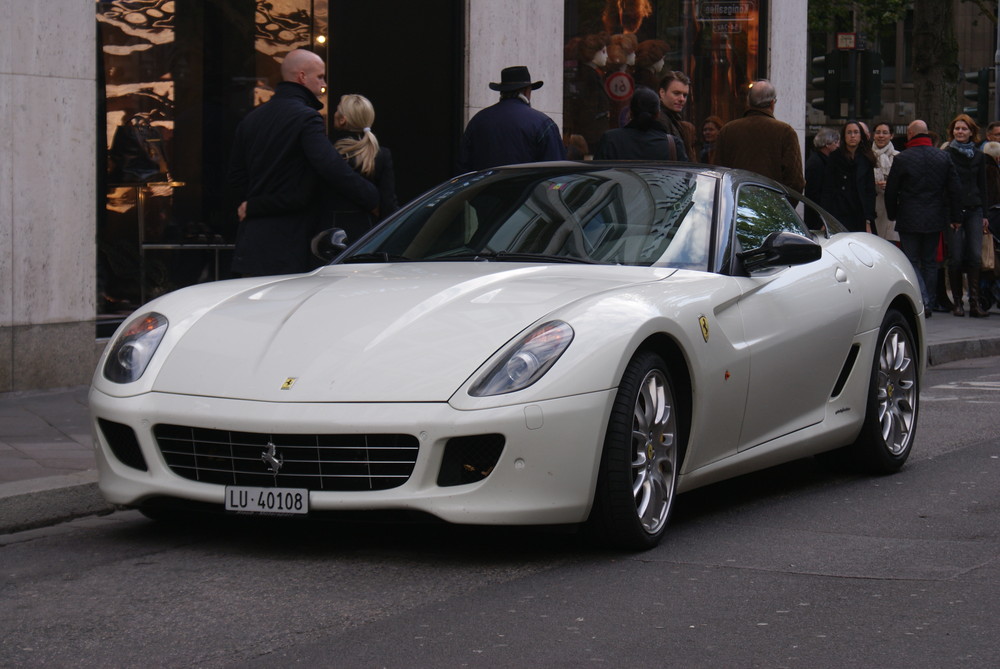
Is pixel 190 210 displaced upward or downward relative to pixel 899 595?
upward

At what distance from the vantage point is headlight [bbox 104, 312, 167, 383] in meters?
5.71

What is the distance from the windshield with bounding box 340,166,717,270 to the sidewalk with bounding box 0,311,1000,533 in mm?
1396

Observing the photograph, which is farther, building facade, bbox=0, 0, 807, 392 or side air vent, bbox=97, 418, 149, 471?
building facade, bbox=0, 0, 807, 392

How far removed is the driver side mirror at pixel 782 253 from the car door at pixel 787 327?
0.23 ft

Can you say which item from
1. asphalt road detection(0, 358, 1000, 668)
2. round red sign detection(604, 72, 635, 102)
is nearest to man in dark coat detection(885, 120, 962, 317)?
round red sign detection(604, 72, 635, 102)

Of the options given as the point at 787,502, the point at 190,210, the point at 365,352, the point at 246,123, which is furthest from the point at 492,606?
the point at 190,210

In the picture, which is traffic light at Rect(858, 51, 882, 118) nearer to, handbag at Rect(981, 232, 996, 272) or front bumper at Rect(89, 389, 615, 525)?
handbag at Rect(981, 232, 996, 272)

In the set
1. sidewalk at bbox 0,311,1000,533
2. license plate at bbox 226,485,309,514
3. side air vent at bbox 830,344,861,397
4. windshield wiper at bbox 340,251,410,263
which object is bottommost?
sidewalk at bbox 0,311,1000,533

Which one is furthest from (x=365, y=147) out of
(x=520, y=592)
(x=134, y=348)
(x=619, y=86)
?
(x=619, y=86)

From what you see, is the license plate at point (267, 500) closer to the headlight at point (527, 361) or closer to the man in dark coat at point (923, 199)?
the headlight at point (527, 361)

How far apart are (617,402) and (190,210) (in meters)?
7.15

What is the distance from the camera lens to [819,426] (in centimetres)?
695

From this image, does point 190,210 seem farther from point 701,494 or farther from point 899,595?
point 899,595

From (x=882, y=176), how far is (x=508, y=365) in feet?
43.8
